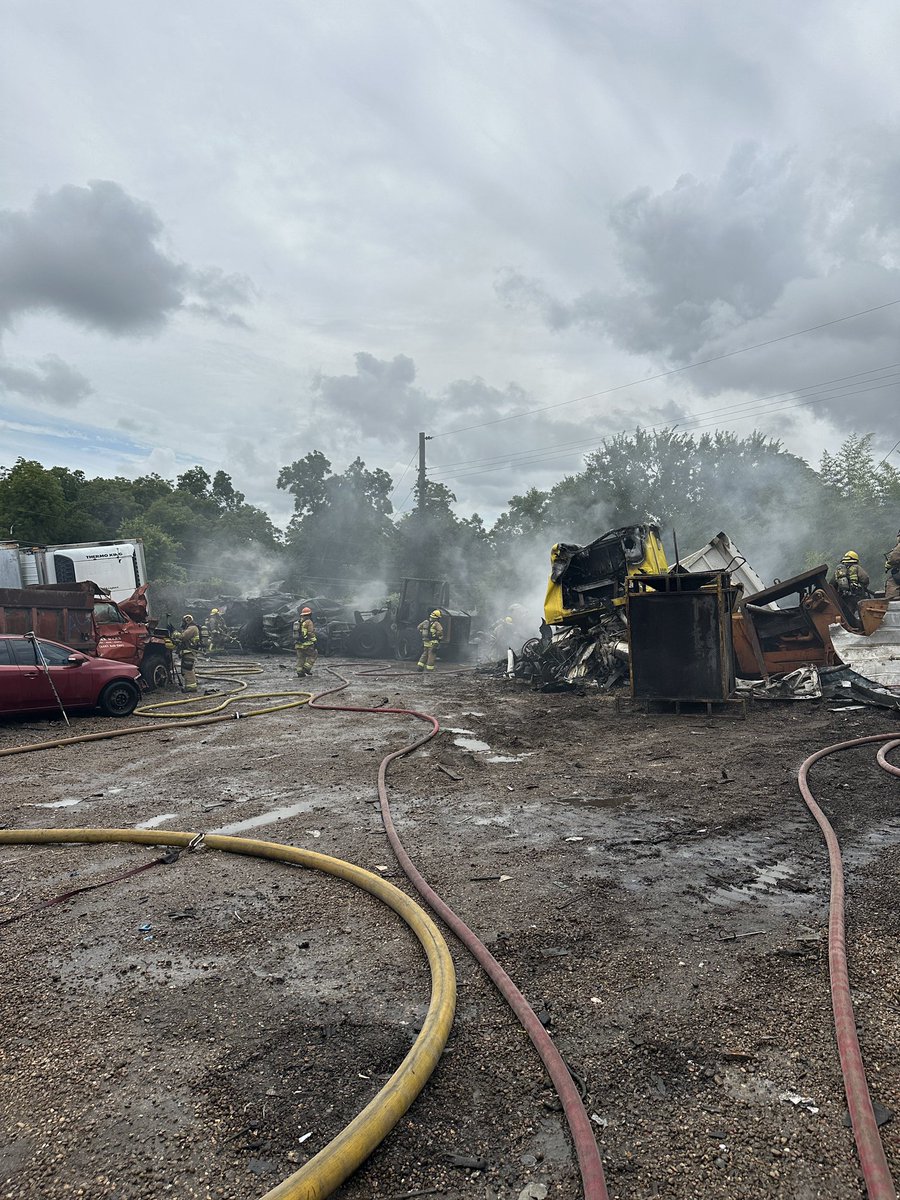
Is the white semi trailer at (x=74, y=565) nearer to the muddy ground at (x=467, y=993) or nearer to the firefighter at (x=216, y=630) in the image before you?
the firefighter at (x=216, y=630)

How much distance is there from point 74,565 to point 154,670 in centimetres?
616

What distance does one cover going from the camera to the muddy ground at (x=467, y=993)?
1.96 meters

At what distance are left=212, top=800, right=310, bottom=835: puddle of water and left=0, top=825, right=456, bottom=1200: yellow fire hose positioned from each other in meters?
0.39

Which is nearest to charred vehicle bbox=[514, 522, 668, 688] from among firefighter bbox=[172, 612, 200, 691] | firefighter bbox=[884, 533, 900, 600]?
firefighter bbox=[884, 533, 900, 600]

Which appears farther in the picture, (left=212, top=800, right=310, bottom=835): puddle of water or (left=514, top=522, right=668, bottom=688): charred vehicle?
(left=514, top=522, right=668, bottom=688): charred vehicle

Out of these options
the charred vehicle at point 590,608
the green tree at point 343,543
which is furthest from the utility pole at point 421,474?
the charred vehicle at point 590,608

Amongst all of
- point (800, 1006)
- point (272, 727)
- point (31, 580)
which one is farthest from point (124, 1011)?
point (31, 580)

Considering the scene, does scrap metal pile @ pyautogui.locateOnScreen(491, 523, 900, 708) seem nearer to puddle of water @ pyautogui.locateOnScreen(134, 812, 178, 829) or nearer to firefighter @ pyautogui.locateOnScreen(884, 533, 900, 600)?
firefighter @ pyautogui.locateOnScreen(884, 533, 900, 600)

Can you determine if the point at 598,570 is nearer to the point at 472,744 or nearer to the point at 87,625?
the point at 472,744

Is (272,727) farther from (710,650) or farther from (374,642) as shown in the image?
(374,642)

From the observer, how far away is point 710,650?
9.18m

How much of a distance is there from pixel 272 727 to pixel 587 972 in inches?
271

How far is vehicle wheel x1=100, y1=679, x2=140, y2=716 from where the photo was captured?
9713 millimetres

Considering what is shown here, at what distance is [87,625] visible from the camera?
11.5 metres
